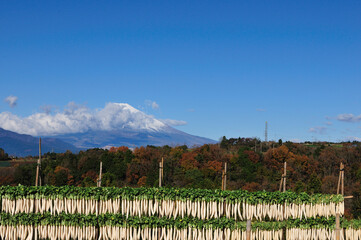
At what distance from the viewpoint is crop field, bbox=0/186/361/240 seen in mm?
16922

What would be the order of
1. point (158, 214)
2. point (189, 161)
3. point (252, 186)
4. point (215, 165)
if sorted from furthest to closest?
point (189, 161) → point (215, 165) → point (252, 186) → point (158, 214)

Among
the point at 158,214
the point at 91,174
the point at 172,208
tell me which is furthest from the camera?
the point at 91,174

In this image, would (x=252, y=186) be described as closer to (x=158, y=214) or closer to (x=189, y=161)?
(x=189, y=161)

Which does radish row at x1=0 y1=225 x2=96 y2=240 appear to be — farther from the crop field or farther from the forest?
the forest

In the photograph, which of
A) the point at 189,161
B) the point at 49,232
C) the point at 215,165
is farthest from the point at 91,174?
the point at 49,232

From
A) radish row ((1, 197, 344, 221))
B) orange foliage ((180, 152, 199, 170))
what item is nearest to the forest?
orange foliage ((180, 152, 199, 170))

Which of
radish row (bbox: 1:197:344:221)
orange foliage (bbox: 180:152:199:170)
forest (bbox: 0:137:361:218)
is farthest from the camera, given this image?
orange foliage (bbox: 180:152:199:170)

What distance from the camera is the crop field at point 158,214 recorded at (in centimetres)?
1692

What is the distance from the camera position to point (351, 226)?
1758cm

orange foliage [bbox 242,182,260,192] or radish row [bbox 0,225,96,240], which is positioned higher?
radish row [bbox 0,225,96,240]

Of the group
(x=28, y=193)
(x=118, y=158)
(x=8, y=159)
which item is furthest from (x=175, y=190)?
(x=8, y=159)

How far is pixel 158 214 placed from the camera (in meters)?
17.3

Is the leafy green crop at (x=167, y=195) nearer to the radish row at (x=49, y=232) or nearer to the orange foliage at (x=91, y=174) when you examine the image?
the radish row at (x=49, y=232)

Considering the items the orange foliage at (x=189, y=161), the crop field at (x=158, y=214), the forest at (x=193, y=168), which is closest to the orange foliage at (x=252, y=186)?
the forest at (x=193, y=168)
